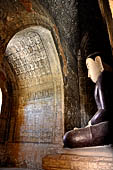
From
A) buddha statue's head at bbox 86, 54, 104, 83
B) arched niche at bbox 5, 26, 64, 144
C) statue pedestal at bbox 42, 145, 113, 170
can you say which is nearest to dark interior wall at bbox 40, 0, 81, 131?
arched niche at bbox 5, 26, 64, 144

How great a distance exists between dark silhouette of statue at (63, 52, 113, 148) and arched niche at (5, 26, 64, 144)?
169 centimetres

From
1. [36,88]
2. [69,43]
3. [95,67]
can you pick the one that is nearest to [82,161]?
[95,67]

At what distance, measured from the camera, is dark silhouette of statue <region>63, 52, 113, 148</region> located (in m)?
2.98

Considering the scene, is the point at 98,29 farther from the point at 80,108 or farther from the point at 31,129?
the point at 31,129

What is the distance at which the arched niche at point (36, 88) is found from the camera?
5.21m

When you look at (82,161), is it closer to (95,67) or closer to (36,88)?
(95,67)

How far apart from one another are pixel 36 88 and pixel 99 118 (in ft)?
11.6

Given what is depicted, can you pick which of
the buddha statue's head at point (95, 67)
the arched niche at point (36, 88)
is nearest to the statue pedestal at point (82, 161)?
the arched niche at point (36, 88)

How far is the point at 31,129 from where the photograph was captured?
18.5ft

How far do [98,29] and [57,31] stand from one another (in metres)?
3.54

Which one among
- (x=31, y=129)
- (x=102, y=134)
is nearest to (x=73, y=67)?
(x=31, y=129)

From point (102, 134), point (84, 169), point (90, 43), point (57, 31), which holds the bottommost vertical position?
point (84, 169)

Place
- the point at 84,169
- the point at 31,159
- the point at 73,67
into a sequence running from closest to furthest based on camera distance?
the point at 84,169 < the point at 31,159 < the point at 73,67

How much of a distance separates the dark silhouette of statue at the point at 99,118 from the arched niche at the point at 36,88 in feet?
5.54
